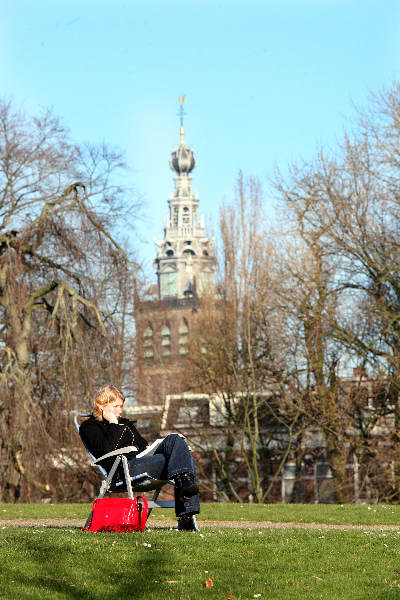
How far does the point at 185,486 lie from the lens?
866 centimetres

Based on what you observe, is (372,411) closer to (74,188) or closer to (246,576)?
(74,188)

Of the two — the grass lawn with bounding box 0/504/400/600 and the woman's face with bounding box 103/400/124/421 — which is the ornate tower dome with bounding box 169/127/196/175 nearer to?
the woman's face with bounding box 103/400/124/421

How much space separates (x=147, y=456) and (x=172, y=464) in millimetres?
338

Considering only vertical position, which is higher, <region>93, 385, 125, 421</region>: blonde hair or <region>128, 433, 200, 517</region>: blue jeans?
<region>93, 385, 125, 421</region>: blonde hair

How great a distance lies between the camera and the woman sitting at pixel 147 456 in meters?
8.71

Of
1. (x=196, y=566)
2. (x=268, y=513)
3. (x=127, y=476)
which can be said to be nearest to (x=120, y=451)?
(x=127, y=476)

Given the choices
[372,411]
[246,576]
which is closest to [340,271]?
[372,411]

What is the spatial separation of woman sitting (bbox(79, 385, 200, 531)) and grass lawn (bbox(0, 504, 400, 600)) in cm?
29

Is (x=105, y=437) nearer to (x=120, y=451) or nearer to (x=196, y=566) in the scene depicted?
(x=120, y=451)

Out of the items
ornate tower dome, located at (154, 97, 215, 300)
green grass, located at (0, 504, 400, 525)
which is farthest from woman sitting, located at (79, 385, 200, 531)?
ornate tower dome, located at (154, 97, 215, 300)

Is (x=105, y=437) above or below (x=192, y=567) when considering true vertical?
above

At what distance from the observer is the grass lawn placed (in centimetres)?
655

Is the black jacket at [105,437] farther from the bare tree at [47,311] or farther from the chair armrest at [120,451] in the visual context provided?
the bare tree at [47,311]

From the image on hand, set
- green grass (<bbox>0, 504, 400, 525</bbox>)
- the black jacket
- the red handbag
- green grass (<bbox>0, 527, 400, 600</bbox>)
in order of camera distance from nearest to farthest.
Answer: green grass (<bbox>0, 527, 400, 600</bbox>) < the red handbag < the black jacket < green grass (<bbox>0, 504, 400, 525</bbox>)
